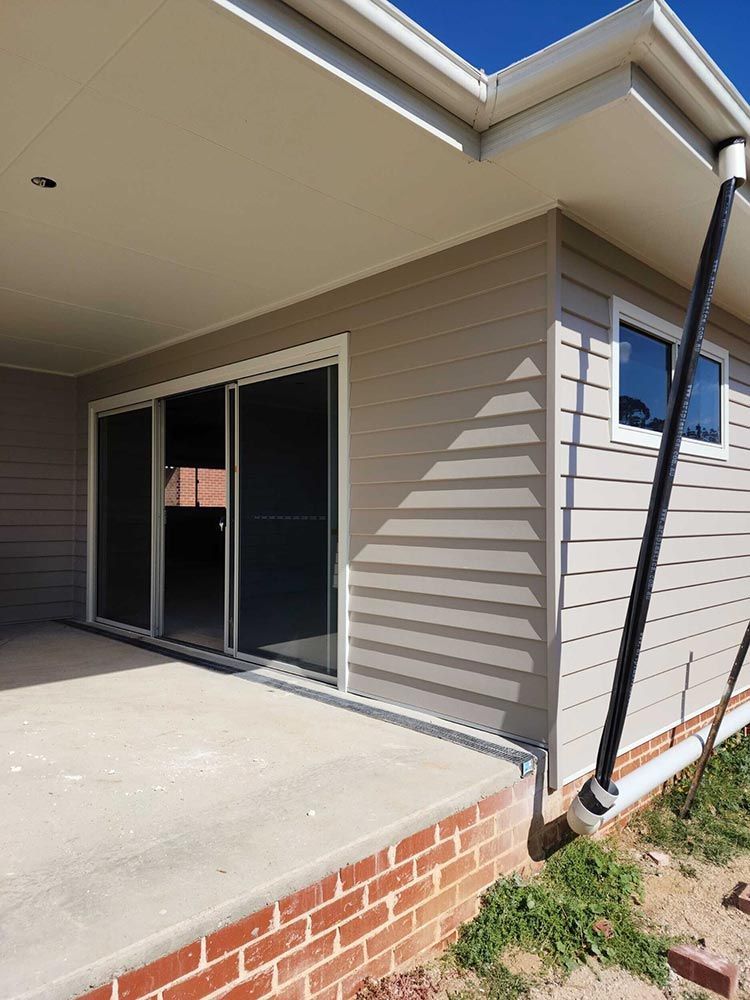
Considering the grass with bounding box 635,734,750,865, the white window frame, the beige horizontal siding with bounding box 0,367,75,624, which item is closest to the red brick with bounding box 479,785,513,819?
the grass with bounding box 635,734,750,865

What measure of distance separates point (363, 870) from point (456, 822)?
1.47 feet

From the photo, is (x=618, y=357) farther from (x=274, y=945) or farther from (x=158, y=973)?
(x=158, y=973)

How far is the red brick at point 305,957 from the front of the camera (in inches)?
69.0

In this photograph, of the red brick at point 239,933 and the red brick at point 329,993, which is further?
the red brick at point 329,993

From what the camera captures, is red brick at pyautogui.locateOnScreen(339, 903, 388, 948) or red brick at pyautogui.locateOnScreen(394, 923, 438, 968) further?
red brick at pyautogui.locateOnScreen(394, 923, 438, 968)

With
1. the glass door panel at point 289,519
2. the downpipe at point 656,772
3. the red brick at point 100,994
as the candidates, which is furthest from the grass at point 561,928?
the glass door panel at point 289,519

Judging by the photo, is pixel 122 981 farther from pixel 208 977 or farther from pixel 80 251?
pixel 80 251

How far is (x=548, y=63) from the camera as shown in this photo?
2.12 metres

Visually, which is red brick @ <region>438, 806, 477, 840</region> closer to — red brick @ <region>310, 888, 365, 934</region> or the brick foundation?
the brick foundation

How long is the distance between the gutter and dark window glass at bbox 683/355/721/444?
5.68 ft

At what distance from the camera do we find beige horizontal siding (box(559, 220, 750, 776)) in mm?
2846

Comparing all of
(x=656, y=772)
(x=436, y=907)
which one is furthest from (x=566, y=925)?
(x=656, y=772)

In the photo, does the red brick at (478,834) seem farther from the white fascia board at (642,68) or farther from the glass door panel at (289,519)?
the white fascia board at (642,68)

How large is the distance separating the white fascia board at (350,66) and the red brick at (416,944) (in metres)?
2.51
